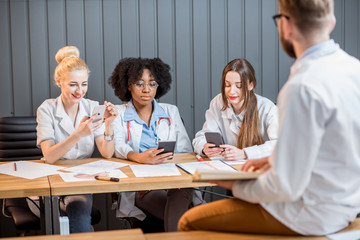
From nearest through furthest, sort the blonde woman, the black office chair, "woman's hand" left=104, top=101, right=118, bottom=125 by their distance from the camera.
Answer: the blonde woman
"woman's hand" left=104, top=101, right=118, bottom=125
the black office chair

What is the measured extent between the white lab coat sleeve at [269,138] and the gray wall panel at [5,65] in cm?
232

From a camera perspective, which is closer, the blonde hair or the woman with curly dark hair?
the woman with curly dark hair

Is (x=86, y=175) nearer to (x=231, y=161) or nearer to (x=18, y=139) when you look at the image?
(x=231, y=161)

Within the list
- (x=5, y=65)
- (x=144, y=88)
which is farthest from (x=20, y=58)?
(x=144, y=88)

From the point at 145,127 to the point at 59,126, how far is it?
647 mm

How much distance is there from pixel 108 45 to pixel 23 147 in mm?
1245

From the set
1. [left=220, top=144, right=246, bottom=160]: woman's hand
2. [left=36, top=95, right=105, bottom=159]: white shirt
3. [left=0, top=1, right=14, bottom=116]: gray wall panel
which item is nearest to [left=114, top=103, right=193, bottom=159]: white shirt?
[left=36, top=95, right=105, bottom=159]: white shirt

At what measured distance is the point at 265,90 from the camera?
4574mm

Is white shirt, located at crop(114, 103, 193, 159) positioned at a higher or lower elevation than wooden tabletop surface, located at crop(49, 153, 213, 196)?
higher

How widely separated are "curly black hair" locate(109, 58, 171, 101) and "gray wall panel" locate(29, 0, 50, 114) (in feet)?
2.71

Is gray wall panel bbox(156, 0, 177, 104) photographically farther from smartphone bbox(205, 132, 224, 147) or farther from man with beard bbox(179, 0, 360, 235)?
Answer: man with beard bbox(179, 0, 360, 235)

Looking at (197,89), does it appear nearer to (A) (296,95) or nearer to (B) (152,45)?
(B) (152,45)

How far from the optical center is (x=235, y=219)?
1.67 meters

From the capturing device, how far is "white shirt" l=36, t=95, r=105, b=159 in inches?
124
